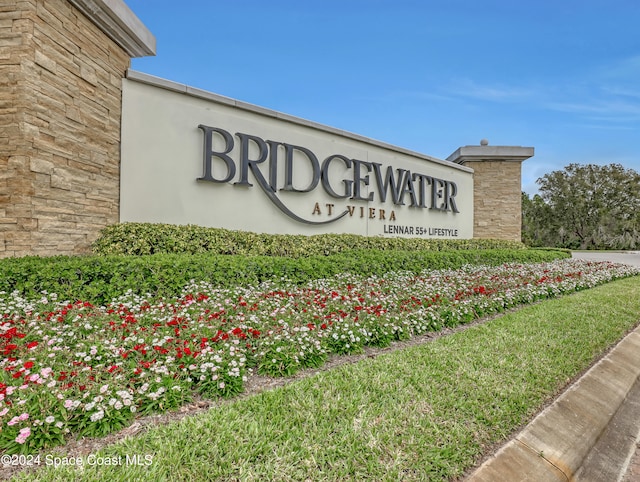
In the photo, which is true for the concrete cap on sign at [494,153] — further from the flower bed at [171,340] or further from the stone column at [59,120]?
the stone column at [59,120]

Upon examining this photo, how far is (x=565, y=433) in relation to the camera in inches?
96.3

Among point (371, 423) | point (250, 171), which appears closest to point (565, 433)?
point (371, 423)

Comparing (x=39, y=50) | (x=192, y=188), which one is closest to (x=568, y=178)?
(x=192, y=188)

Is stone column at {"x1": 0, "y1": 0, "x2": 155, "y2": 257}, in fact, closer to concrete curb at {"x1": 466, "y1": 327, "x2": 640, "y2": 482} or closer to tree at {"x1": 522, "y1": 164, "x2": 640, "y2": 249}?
concrete curb at {"x1": 466, "y1": 327, "x2": 640, "y2": 482}

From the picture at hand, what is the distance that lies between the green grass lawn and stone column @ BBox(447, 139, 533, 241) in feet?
41.7

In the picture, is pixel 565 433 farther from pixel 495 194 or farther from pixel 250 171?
pixel 495 194

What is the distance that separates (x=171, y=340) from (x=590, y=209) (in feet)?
150

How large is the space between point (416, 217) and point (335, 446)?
11.2 metres

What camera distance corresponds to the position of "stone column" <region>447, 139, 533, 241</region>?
15391 mm

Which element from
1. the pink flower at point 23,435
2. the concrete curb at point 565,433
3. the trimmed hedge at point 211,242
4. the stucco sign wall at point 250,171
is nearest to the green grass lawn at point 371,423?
the concrete curb at point 565,433

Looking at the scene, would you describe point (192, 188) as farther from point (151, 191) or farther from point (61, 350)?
point (61, 350)

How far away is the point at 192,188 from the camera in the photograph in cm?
758

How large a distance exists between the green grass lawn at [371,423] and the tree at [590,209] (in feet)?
138

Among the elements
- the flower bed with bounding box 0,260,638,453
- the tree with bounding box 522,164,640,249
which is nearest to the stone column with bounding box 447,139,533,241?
the flower bed with bounding box 0,260,638,453
